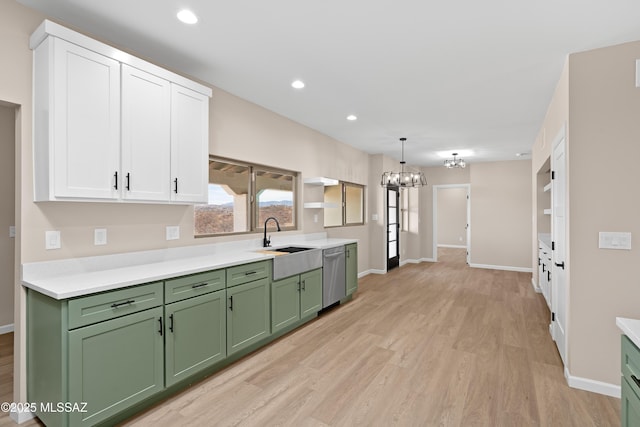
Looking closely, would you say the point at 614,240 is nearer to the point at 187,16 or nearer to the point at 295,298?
the point at 295,298

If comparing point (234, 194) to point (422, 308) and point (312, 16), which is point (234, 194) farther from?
point (422, 308)

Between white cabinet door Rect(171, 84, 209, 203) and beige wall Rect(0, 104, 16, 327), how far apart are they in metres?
2.38

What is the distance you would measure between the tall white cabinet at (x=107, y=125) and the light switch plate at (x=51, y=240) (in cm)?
26

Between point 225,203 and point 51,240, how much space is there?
1655 millimetres

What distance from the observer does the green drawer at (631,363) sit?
51.9 inches

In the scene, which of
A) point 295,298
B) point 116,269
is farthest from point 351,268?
point 116,269

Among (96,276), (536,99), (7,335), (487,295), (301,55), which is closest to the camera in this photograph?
(96,276)

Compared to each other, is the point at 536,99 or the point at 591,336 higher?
the point at 536,99

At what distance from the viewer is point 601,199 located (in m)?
2.42

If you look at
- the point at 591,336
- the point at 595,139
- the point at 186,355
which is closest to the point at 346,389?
the point at 186,355

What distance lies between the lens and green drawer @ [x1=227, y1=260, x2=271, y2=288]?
9.05 feet

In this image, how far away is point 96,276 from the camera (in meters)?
2.15

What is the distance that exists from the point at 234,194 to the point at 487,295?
4351 mm

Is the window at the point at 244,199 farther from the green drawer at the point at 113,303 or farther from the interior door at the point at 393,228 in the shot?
the interior door at the point at 393,228
